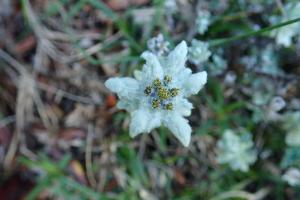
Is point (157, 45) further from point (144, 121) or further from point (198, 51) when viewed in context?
point (144, 121)

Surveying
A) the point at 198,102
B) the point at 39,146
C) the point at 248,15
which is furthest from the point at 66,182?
the point at 248,15

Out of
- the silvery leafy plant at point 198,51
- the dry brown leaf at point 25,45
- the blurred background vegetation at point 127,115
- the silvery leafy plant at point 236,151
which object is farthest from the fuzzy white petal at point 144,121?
the dry brown leaf at point 25,45

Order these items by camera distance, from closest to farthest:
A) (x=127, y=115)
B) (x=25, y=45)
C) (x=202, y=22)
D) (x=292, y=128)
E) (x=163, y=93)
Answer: (x=163, y=93) → (x=202, y=22) → (x=292, y=128) → (x=127, y=115) → (x=25, y=45)

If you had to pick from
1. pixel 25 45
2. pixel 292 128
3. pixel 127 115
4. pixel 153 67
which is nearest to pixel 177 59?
pixel 153 67

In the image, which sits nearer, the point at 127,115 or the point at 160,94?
the point at 160,94

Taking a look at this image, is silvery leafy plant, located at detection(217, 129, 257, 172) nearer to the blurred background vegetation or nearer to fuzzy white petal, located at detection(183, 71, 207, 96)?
the blurred background vegetation

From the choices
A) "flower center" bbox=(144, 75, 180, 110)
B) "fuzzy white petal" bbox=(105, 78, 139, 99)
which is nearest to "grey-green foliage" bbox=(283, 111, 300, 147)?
"flower center" bbox=(144, 75, 180, 110)

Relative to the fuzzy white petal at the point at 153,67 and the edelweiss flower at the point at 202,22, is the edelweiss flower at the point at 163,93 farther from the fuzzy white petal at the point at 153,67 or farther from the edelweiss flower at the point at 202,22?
the edelweiss flower at the point at 202,22
